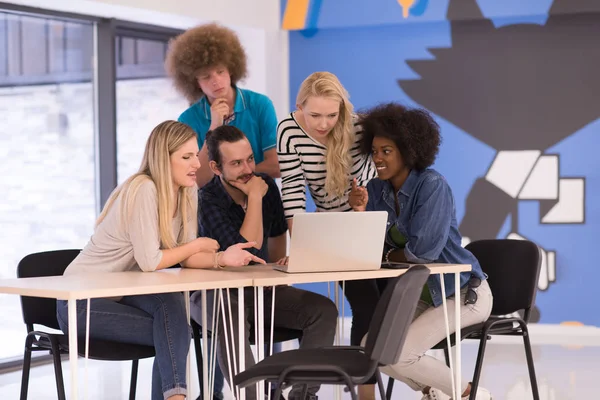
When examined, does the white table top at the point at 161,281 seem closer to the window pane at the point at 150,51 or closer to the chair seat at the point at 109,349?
the chair seat at the point at 109,349

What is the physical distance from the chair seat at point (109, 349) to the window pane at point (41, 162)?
2494mm

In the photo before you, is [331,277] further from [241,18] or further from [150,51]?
[150,51]

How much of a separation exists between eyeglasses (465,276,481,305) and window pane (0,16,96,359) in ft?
10.2

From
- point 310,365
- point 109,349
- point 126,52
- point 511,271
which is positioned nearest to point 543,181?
point 511,271

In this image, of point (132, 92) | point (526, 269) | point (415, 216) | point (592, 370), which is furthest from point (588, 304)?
point (132, 92)

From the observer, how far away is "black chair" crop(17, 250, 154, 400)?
2.99m

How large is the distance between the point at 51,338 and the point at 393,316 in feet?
4.29

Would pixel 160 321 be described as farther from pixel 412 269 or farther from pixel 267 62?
pixel 267 62

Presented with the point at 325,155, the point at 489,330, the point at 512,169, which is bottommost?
the point at 489,330

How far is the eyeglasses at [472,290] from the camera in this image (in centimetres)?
335

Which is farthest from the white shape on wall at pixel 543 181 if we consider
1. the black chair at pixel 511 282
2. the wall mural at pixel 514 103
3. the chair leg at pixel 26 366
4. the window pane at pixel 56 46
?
the chair leg at pixel 26 366

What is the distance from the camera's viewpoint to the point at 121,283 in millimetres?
2602

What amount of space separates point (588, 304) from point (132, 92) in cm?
353

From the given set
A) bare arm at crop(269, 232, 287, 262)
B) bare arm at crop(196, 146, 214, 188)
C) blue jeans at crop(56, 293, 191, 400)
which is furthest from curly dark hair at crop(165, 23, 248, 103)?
blue jeans at crop(56, 293, 191, 400)
